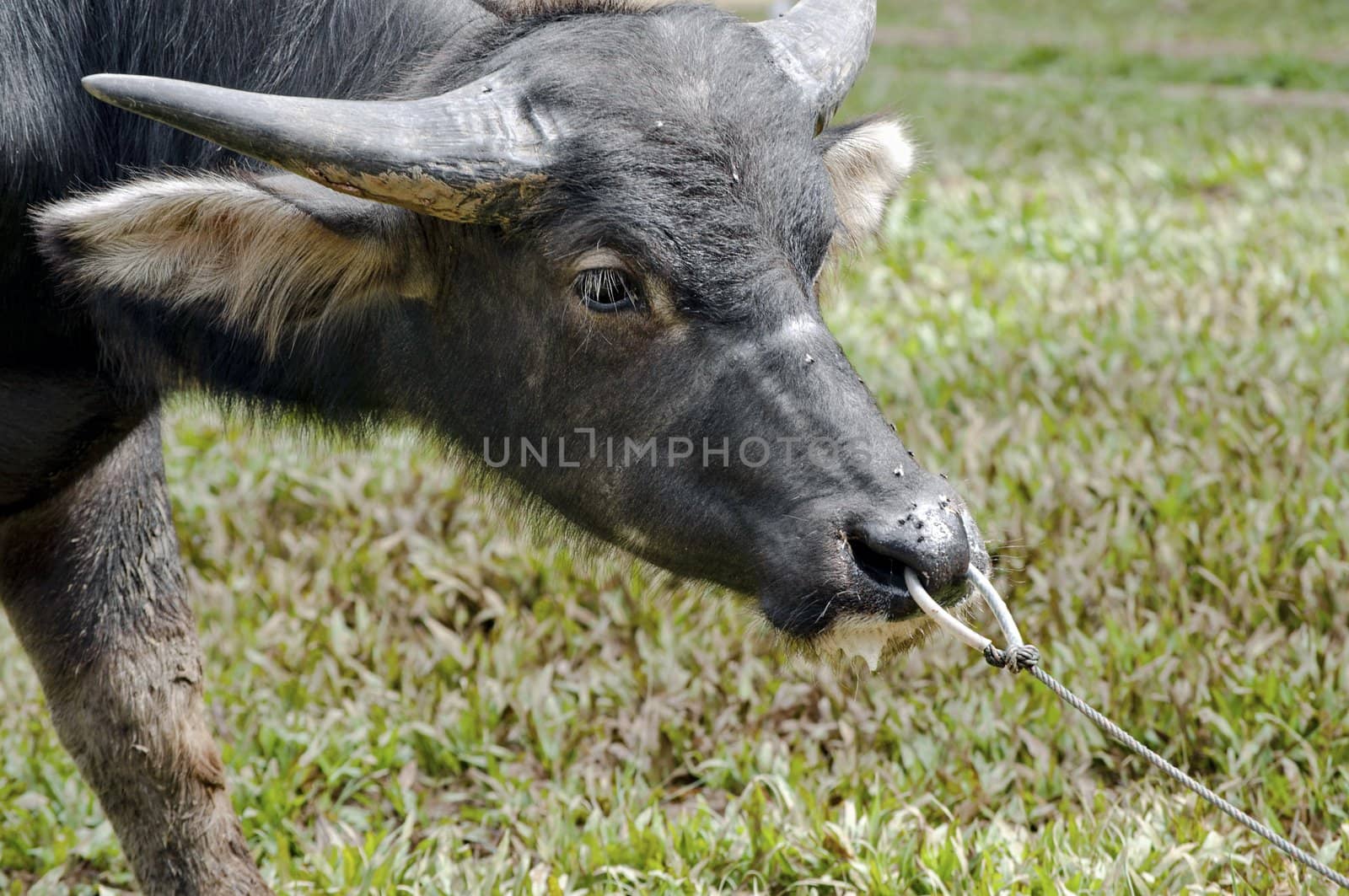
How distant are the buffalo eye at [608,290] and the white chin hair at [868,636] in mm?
615

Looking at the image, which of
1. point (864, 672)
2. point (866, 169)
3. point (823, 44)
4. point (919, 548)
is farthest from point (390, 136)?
point (864, 672)

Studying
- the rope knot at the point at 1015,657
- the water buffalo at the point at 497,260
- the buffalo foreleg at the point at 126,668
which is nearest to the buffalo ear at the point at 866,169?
the water buffalo at the point at 497,260

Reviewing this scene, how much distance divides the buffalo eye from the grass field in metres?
0.54

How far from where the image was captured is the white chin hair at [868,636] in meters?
2.16

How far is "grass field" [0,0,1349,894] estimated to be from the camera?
3.10 meters

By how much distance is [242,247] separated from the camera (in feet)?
7.70

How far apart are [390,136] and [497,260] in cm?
32

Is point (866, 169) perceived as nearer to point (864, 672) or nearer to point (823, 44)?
point (823, 44)

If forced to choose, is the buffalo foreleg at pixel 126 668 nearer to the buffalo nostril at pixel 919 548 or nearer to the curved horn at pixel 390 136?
the curved horn at pixel 390 136

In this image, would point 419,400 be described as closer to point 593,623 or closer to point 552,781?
point 552,781

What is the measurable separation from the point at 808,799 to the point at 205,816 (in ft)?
4.51

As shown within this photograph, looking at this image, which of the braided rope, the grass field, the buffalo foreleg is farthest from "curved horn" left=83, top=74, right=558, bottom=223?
the buffalo foreleg

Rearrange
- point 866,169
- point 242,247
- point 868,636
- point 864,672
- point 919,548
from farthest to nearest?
point 864,672, point 866,169, point 242,247, point 868,636, point 919,548

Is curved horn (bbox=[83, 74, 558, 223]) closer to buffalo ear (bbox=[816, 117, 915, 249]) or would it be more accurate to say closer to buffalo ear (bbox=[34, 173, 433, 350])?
buffalo ear (bbox=[34, 173, 433, 350])
